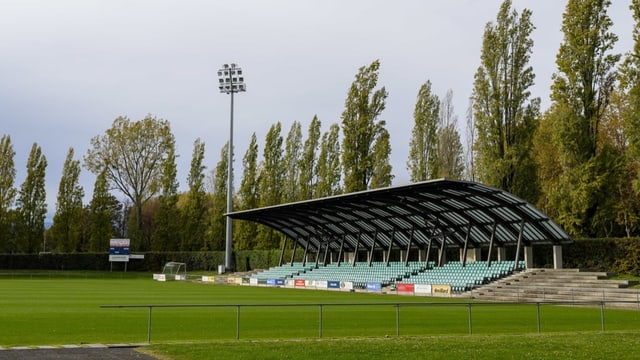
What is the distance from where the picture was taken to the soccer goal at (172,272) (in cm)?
6962

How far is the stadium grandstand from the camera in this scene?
131ft

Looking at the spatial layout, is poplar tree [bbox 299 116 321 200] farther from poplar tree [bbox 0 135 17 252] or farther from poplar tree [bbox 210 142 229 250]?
poplar tree [bbox 0 135 17 252]

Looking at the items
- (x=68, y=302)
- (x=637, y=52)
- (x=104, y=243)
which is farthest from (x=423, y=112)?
(x=104, y=243)

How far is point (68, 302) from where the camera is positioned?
3231 cm

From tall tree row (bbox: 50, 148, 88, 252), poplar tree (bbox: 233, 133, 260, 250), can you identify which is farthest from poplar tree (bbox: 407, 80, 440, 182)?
tall tree row (bbox: 50, 148, 88, 252)

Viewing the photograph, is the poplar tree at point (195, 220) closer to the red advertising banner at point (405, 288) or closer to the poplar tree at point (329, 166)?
the poplar tree at point (329, 166)

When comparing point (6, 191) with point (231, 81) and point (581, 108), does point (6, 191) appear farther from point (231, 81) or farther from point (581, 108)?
point (581, 108)

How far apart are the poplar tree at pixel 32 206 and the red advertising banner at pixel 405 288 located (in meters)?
58.1

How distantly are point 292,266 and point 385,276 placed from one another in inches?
680

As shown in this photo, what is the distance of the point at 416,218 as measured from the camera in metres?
48.9

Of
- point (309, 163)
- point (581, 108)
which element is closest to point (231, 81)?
point (309, 163)

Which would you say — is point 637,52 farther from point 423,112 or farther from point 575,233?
point 423,112

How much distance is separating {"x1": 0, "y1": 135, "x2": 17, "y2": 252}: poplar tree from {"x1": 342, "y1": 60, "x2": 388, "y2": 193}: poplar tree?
47.2 meters

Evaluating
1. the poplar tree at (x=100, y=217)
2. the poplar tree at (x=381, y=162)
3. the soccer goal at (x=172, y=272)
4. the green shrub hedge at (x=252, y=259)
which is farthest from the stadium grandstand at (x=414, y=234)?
the poplar tree at (x=100, y=217)
